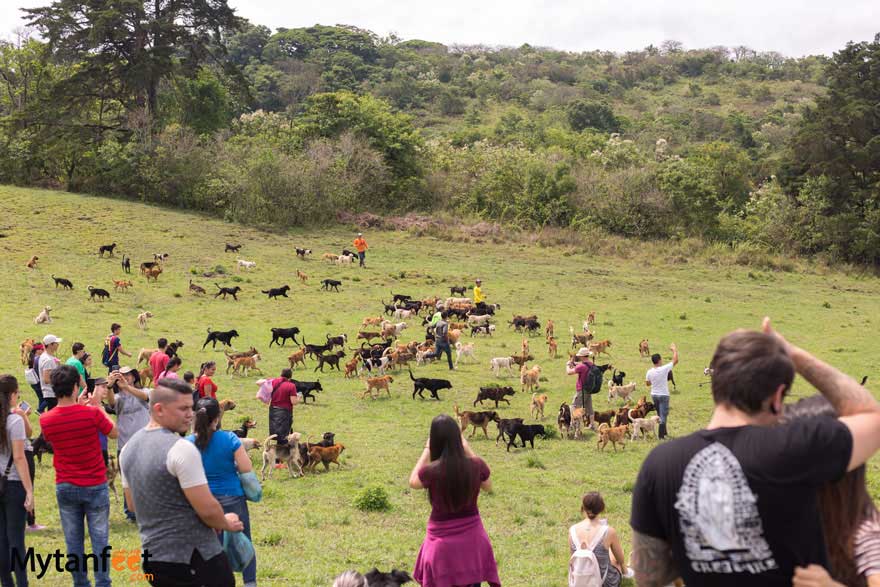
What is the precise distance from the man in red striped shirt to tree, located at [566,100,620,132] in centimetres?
9023

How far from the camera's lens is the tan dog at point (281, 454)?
13609 mm

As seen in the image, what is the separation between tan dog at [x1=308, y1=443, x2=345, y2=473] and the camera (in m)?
14.1

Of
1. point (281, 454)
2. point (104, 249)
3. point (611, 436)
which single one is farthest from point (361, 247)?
point (281, 454)

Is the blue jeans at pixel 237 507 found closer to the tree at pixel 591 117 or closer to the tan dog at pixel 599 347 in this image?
the tan dog at pixel 599 347

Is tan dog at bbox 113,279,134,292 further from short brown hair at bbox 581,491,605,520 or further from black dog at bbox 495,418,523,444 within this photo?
short brown hair at bbox 581,491,605,520

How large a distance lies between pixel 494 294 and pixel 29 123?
32569 millimetres

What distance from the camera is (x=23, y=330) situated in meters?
25.5

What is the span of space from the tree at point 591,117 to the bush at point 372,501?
85.4 metres

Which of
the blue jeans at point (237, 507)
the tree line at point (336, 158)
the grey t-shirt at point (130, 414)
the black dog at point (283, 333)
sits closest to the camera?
the blue jeans at point (237, 507)

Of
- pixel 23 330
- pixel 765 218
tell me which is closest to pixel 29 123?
pixel 23 330

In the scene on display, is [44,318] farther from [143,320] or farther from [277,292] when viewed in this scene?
[277,292]

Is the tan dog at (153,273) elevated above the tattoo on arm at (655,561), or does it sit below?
below

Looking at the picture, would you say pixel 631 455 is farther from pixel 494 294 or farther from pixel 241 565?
pixel 494 294

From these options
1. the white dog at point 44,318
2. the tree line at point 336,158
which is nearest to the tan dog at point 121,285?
the white dog at point 44,318
